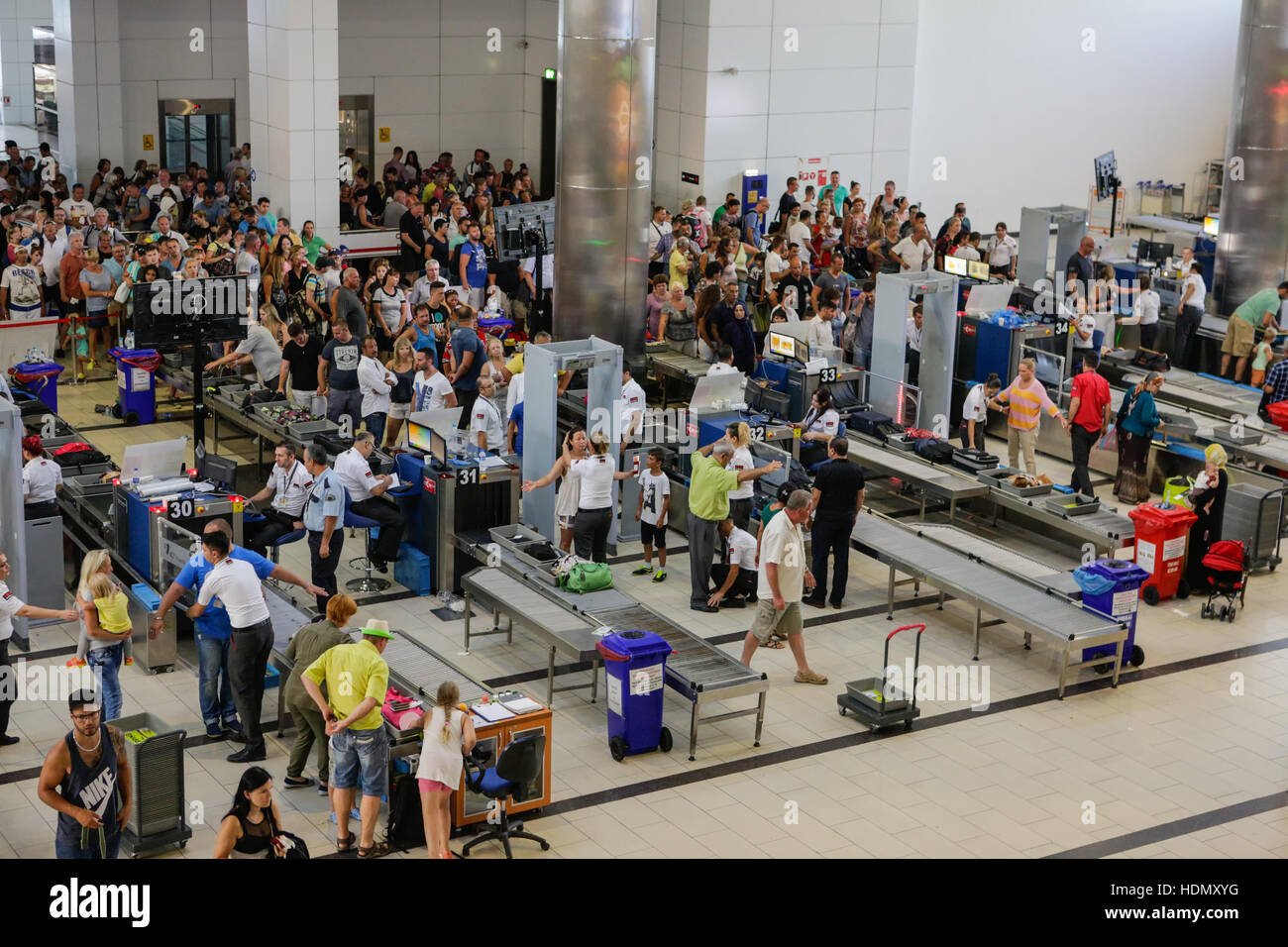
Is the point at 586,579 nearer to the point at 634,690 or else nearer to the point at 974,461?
the point at 634,690

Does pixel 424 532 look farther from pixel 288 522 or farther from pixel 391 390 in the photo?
pixel 391 390

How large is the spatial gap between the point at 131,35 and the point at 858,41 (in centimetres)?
1132

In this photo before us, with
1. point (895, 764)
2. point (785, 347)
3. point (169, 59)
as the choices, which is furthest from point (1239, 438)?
point (169, 59)

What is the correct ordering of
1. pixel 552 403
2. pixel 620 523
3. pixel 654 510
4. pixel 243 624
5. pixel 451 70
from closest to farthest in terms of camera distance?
1. pixel 243 624
2. pixel 654 510
3. pixel 552 403
4. pixel 620 523
5. pixel 451 70

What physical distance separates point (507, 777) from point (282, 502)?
3902mm

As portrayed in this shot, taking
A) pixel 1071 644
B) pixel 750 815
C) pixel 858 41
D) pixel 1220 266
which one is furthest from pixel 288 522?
pixel 858 41

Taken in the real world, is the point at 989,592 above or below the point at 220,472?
below

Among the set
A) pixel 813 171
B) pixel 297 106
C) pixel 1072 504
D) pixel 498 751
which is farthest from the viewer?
pixel 813 171

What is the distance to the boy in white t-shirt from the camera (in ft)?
41.5

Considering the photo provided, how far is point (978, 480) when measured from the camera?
14031 mm

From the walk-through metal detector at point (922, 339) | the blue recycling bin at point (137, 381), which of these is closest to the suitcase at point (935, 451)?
the walk-through metal detector at point (922, 339)

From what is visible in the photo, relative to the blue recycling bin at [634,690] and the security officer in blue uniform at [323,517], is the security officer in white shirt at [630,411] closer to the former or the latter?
the security officer in blue uniform at [323,517]

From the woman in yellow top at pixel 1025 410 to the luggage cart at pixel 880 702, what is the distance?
179 inches

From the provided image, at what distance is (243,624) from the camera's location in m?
9.55
